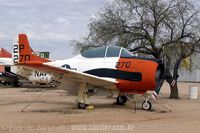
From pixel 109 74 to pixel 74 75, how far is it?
1574 millimetres

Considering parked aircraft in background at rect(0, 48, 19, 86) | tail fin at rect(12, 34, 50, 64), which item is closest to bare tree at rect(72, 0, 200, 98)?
tail fin at rect(12, 34, 50, 64)

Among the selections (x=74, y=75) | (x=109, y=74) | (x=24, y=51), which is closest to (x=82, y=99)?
(x=74, y=75)

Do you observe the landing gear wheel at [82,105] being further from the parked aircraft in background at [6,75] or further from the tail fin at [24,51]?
the parked aircraft in background at [6,75]

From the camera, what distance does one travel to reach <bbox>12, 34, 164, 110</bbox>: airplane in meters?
14.8

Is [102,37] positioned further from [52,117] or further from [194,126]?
[194,126]

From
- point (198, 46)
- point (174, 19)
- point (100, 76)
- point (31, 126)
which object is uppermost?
point (174, 19)

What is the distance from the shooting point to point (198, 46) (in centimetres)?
2127

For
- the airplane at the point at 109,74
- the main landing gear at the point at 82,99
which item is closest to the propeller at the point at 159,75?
the airplane at the point at 109,74

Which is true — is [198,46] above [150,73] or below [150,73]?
above

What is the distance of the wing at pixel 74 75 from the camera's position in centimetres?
1369

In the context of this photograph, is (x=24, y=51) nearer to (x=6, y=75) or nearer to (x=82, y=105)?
(x=82, y=105)

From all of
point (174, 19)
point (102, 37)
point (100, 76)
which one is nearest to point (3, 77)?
point (102, 37)

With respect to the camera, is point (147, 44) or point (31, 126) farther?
point (147, 44)

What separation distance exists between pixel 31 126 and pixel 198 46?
13097 millimetres
